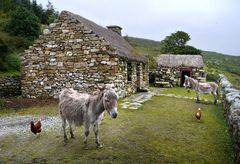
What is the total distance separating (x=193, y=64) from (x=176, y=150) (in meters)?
27.3

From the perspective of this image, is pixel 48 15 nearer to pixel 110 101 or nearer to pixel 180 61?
pixel 180 61

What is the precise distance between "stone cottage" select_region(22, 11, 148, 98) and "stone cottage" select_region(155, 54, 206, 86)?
16488mm

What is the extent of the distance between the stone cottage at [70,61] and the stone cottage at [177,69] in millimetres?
16488

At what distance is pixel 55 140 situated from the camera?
9.86 meters

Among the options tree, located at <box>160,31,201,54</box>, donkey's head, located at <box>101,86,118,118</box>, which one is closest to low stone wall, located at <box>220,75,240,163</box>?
donkey's head, located at <box>101,86,118,118</box>

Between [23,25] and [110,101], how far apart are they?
25.9 meters

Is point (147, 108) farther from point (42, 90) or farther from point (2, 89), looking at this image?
point (2, 89)

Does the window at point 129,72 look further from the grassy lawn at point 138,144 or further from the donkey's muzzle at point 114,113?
the donkey's muzzle at point 114,113

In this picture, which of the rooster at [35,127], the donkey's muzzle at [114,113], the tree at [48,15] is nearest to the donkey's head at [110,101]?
the donkey's muzzle at [114,113]

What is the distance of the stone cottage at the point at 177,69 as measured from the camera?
34688 mm

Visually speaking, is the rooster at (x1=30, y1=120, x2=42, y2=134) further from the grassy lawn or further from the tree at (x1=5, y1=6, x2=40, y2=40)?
the tree at (x1=5, y1=6, x2=40, y2=40)

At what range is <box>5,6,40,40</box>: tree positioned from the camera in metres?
30.6

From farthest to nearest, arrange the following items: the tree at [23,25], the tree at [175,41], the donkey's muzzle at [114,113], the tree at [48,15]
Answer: the tree at [175,41] < the tree at [48,15] < the tree at [23,25] < the donkey's muzzle at [114,113]

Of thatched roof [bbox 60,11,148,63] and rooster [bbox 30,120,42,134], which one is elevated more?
thatched roof [bbox 60,11,148,63]
